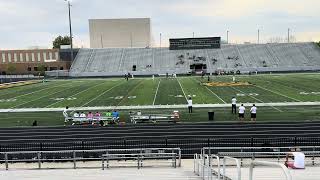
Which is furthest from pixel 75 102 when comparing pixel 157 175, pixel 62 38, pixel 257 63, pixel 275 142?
pixel 62 38

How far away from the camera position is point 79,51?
111 m

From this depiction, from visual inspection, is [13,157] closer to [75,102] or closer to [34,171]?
[34,171]

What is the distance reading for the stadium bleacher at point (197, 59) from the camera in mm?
93062

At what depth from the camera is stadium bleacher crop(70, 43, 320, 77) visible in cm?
9306

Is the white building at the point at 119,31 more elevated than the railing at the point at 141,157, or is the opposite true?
the white building at the point at 119,31

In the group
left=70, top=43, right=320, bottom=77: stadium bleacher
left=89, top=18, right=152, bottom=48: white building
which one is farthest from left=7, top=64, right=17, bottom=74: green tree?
left=89, top=18, right=152, bottom=48: white building

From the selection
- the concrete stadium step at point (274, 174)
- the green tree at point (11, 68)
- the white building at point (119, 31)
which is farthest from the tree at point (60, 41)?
the concrete stadium step at point (274, 174)

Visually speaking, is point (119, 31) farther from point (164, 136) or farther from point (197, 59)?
point (164, 136)

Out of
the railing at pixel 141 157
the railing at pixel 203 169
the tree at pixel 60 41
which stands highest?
the tree at pixel 60 41

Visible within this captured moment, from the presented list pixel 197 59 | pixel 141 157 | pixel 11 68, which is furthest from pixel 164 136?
pixel 11 68

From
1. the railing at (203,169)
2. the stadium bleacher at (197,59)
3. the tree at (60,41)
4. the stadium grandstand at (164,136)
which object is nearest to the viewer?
the railing at (203,169)

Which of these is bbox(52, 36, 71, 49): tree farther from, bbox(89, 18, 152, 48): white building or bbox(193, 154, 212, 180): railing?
bbox(193, 154, 212, 180): railing

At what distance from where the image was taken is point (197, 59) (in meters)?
101

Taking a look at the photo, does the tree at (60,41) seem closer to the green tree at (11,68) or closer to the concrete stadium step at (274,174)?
the green tree at (11,68)
